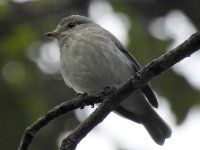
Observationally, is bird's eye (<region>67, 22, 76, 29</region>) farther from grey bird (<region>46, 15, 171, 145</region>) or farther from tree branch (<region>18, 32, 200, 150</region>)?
tree branch (<region>18, 32, 200, 150</region>)

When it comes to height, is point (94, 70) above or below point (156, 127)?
above

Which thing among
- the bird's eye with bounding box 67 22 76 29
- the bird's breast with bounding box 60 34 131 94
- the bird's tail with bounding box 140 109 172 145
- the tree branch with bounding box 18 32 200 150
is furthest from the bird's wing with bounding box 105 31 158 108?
the tree branch with bounding box 18 32 200 150

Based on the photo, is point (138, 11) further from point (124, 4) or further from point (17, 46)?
point (17, 46)

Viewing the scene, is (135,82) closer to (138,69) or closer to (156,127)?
(138,69)

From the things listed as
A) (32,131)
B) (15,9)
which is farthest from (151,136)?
(32,131)

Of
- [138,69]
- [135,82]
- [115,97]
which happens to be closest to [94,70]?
[138,69]

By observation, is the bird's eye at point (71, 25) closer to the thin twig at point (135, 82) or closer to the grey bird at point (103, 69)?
the grey bird at point (103, 69)
